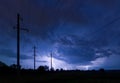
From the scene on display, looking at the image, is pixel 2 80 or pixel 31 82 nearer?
pixel 2 80

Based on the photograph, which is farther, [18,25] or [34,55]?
[34,55]

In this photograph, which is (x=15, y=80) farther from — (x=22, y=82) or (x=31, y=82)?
(x=31, y=82)

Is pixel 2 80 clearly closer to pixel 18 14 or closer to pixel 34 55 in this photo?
pixel 18 14

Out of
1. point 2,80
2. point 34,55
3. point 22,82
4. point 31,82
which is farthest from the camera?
point 34,55

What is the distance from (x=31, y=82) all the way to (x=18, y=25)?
9230 millimetres

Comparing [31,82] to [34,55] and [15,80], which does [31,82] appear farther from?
[34,55]

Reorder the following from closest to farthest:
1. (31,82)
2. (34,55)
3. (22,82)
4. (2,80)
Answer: (2,80) < (22,82) < (31,82) < (34,55)

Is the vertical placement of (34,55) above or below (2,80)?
above

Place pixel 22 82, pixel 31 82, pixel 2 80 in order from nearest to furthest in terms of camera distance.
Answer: pixel 2 80, pixel 22 82, pixel 31 82

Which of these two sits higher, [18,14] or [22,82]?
[18,14]

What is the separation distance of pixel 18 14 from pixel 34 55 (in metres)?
35.9

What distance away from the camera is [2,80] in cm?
2994

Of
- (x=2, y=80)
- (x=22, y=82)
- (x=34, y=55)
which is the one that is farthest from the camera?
(x=34, y=55)

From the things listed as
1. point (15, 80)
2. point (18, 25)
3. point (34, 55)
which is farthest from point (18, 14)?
point (34, 55)
